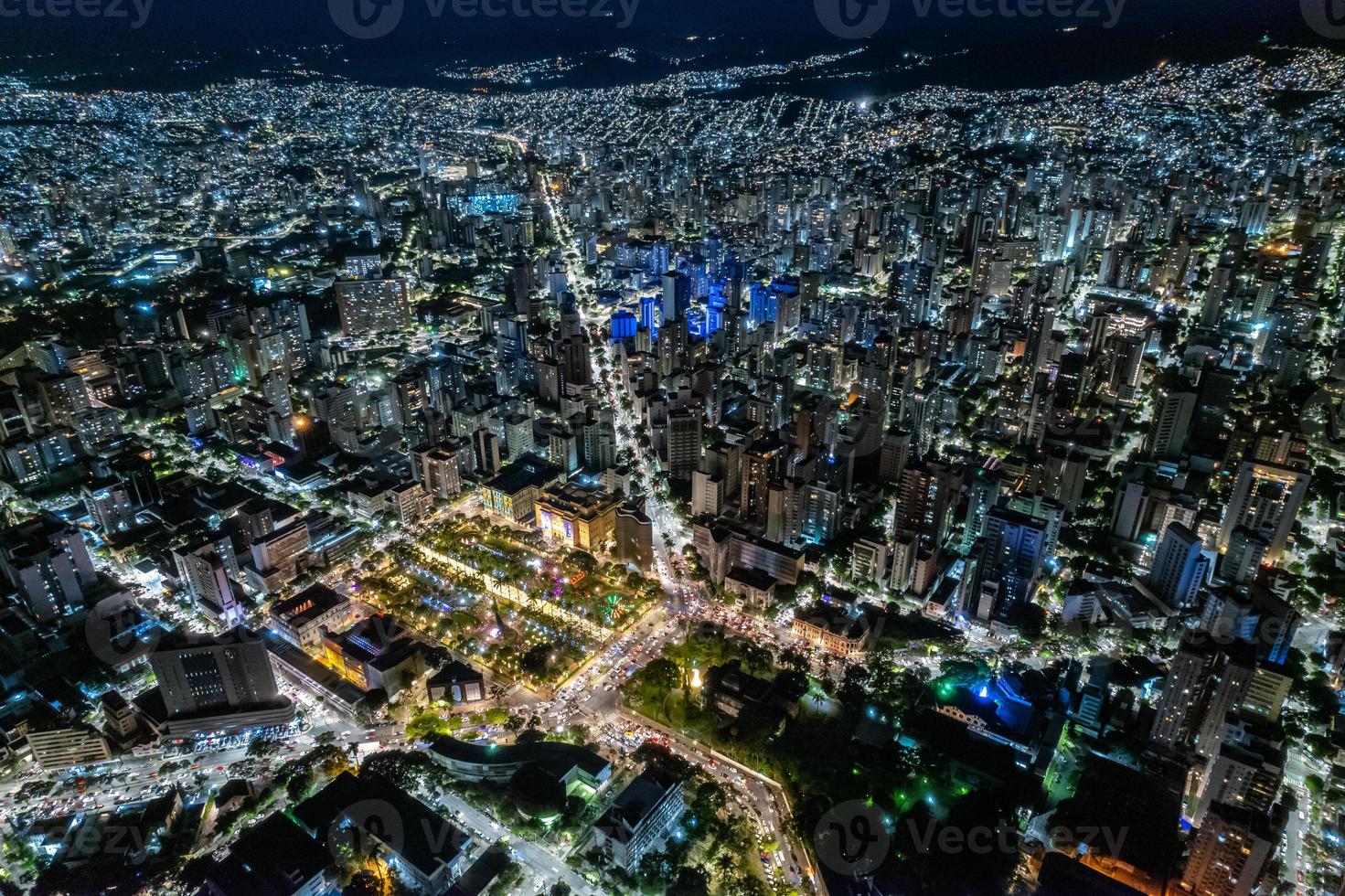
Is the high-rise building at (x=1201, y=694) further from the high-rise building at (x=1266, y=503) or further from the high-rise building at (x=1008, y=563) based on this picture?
the high-rise building at (x=1266, y=503)

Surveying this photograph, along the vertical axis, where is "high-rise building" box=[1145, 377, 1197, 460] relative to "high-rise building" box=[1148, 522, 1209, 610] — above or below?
above

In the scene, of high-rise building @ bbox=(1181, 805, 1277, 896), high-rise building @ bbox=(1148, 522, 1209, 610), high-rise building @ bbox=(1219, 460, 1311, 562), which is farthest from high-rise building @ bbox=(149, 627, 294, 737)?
high-rise building @ bbox=(1219, 460, 1311, 562)

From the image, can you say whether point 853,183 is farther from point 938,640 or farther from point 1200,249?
point 938,640

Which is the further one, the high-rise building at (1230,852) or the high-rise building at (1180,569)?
the high-rise building at (1180,569)

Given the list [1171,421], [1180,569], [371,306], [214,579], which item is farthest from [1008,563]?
[371,306]

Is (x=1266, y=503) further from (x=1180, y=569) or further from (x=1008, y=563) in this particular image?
(x=1008, y=563)

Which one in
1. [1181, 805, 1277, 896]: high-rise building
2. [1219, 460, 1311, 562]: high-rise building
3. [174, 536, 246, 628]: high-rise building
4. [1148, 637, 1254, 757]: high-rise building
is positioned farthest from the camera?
[1219, 460, 1311, 562]: high-rise building

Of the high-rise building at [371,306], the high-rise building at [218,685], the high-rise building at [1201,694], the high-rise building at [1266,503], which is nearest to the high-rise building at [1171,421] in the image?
the high-rise building at [1266,503]

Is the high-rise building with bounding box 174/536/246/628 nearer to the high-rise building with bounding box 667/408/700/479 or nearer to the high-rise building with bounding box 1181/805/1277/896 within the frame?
the high-rise building with bounding box 667/408/700/479

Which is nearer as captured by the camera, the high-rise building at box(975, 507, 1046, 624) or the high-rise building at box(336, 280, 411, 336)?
the high-rise building at box(975, 507, 1046, 624)

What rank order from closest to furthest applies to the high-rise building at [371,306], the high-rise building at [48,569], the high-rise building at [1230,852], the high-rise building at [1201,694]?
the high-rise building at [1230,852]
the high-rise building at [1201,694]
the high-rise building at [48,569]
the high-rise building at [371,306]

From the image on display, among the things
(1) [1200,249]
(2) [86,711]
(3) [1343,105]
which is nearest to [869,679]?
(2) [86,711]
